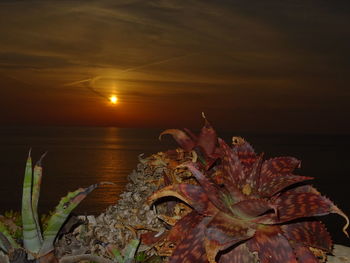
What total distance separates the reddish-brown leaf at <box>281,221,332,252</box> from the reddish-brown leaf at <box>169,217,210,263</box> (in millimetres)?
577

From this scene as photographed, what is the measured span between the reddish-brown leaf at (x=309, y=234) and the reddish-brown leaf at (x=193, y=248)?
0.58 meters

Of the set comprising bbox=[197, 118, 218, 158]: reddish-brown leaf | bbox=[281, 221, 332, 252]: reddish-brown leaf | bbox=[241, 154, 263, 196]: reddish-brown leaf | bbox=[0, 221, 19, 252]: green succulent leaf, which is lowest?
bbox=[281, 221, 332, 252]: reddish-brown leaf

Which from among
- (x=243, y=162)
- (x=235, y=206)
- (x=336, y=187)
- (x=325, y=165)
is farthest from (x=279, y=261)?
(x=325, y=165)

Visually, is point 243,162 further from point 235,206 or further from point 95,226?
point 95,226

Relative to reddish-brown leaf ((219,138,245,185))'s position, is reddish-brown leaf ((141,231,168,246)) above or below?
below

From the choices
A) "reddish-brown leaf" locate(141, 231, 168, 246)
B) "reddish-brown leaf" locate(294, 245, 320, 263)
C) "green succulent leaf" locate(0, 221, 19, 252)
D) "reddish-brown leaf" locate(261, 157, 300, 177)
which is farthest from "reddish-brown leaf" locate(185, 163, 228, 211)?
"green succulent leaf" locate(0, 221, 19, 252)

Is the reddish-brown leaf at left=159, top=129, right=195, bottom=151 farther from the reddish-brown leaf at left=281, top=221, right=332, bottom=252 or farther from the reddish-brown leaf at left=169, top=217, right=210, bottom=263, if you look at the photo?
the reddish-brown leaf at left=281, top=221, right=332, bottom=252

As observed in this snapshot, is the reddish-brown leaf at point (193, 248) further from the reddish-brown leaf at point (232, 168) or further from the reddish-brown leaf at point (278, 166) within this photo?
the reddish-brown leaf at point (278, 166)

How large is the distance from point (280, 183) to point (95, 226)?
2.41 metres

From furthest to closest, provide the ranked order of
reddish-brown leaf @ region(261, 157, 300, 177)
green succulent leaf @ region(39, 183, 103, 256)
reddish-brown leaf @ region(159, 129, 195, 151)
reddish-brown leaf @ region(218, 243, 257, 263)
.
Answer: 1. reddish-brown leaf @ region(159, 129, 195, 151)
2. green succulent leaf @ region(39, 183, 103, 256)
3. reddish-brown leaf @ region(261, 157, 300, 177)
4. reddish-brown leaf @ region(218, 243, 257, 263)

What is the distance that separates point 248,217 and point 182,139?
128 cm

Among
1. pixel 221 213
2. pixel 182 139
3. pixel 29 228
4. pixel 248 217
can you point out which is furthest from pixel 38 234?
pixel 248 217

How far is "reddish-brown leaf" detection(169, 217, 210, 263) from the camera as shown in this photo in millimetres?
2699

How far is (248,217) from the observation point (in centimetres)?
263
